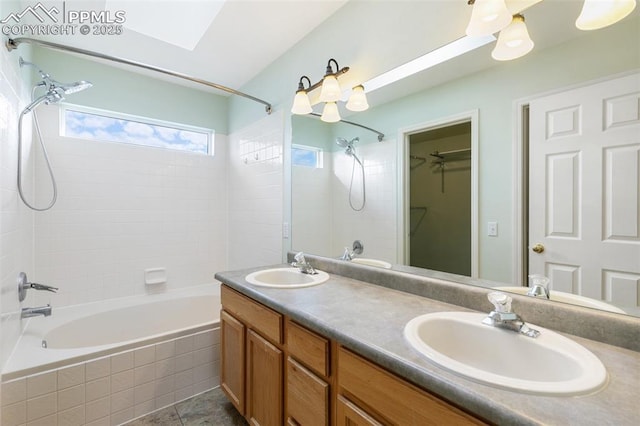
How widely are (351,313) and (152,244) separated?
2.37 meters

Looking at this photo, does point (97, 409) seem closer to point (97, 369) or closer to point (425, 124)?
point (97, 369)

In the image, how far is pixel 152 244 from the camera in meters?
2.72

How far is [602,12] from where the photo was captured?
2.93 feet

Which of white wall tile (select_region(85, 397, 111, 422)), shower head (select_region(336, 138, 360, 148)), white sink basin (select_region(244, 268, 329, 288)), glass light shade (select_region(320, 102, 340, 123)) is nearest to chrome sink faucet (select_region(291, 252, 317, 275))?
white sink basin (select_region(244, 268, 329, 288))

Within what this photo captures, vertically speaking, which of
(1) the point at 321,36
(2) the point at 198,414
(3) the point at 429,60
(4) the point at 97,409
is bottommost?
(2) the point at 198,414

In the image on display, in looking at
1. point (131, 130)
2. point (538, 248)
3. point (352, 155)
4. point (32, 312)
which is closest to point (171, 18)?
point (131, 130)

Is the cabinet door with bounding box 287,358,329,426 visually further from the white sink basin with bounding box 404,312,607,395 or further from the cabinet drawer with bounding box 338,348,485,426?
the white sink basin with bounding box 404,312,607,395

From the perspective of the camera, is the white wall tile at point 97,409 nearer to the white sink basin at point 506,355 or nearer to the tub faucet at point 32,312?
the tub faucet at point 32,312

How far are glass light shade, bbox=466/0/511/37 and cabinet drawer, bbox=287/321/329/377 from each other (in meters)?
1.32

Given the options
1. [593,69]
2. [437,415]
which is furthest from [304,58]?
[437,415]

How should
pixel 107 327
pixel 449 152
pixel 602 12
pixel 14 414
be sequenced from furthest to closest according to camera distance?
pixel 107 327
pixel 14 414
pixel 449 152
pixel 602 12

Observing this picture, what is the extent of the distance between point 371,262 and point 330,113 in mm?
1003

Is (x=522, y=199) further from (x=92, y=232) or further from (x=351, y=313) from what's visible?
(x=92, y=232)

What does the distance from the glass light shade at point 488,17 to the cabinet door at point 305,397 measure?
1466 millimetres
